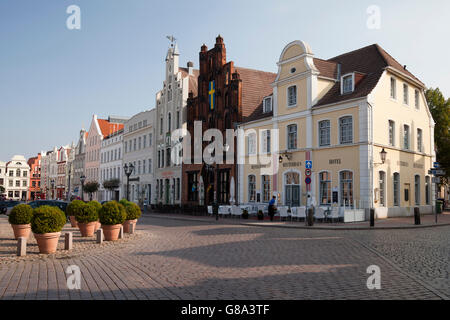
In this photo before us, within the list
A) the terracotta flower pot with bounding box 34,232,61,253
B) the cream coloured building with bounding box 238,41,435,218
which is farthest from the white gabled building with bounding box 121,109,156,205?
the terracotta flower pot with bounding box 34,232,61,253

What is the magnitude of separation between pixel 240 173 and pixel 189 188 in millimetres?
10051

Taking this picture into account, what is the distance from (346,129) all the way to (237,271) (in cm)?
2015

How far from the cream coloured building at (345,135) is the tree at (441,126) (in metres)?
7.10

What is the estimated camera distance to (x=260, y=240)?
15.4m

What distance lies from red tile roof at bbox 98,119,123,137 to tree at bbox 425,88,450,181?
5259 centimetres

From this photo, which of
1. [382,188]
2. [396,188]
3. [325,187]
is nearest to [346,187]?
[325,187]

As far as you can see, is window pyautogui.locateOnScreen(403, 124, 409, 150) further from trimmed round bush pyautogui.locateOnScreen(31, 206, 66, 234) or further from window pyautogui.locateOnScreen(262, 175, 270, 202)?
trimmed round bush pyautogui.locateOnScreen(31, 206, 66, 234)

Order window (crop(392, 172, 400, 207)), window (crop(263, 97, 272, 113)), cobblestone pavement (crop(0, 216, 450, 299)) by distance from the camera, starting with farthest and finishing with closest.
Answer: window (crop(263, 97, 272, 113)) → window (crop(392, 172, 400, 207)) → cobblestone pavement (crop(0, 216, 450, 299))

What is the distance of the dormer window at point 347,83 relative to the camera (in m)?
28.0

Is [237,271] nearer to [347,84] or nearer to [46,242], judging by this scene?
[46,242]

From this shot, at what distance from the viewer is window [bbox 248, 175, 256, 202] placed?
35.3 metres

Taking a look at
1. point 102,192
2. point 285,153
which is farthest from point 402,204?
point 102,192

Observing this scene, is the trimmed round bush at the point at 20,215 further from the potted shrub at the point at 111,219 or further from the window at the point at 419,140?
the window at the point at 419,140

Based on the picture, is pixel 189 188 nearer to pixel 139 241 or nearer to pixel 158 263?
pixel 139 241
